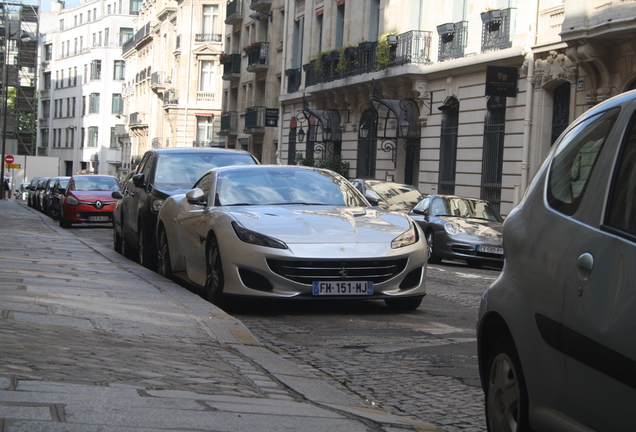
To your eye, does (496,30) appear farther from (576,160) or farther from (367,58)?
(576,160)

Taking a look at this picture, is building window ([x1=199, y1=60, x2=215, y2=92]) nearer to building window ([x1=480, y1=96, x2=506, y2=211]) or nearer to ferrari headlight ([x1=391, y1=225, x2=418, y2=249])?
building window ([x1=480, y1=96, x2=506, y2=211])

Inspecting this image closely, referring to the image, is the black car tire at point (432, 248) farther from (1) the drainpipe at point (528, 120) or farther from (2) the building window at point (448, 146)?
Answer: (2) the building window at point (448, 146)

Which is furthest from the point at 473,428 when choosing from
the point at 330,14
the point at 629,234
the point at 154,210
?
the point at 330,14

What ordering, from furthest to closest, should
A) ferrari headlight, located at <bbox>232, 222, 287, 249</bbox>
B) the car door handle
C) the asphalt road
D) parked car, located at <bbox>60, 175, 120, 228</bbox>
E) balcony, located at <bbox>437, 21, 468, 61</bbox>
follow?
balcony, located at <bbox>437, 21, 468, 61</bbox>
parked car, located at <bbox>60, 175, 120, 228</bbox>
ferrari headlight, located at <bbox>232, 222, 287, 249</bbox>
the asphalt road
the car door handle

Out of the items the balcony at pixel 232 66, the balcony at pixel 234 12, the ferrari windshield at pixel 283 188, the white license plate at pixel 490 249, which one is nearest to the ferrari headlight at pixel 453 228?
the white license plate at pixel 490 249

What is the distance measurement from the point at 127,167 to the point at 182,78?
95.6 ft

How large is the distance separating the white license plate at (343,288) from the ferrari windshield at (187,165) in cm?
520

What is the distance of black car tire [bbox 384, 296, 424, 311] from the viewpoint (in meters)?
9.04

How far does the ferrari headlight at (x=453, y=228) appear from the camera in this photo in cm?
1838

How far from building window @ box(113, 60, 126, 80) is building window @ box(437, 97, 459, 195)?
7701 centimetres

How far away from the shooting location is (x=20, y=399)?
418cm

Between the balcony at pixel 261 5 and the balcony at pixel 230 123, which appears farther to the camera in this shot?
the balcony at pixel 230 123

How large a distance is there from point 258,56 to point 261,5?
274cm

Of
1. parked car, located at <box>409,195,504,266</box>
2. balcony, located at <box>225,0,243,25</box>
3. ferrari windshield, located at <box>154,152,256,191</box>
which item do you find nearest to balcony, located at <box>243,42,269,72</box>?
balcony, located at <box>225,0,243,25</box>
